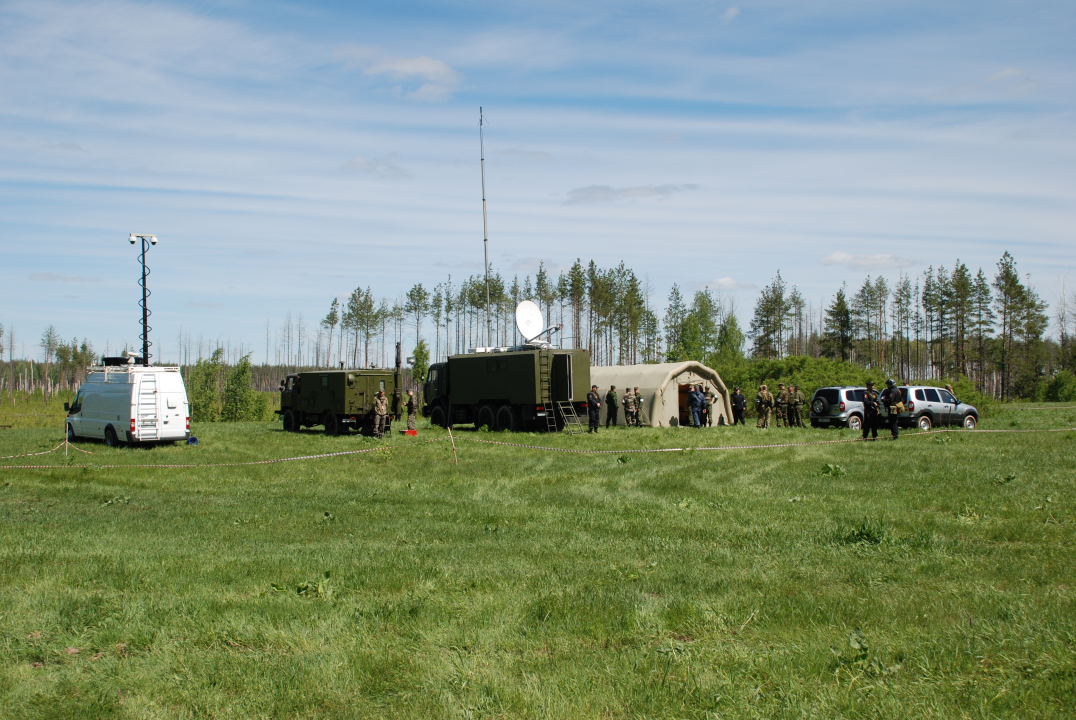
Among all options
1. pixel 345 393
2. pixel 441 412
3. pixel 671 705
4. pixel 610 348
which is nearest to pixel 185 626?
pixel 671 705

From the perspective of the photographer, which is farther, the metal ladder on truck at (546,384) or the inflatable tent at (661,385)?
the inflatable tent at (661,385)

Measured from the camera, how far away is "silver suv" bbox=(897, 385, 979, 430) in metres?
27.8

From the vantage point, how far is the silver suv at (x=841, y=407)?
28.0 metres

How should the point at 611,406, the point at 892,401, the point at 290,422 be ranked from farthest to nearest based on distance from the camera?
the point at 290,422 < the point at 611,406 < the point at 892,401

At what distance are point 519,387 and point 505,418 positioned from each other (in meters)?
1.37

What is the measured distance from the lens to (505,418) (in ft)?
90.0

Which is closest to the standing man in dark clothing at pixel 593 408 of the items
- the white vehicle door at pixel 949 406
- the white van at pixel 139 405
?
the white van at pixel 139 405

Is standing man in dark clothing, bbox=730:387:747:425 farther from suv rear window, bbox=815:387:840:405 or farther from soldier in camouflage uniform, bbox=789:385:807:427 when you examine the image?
suv rear window, bbox=815:387:840:405

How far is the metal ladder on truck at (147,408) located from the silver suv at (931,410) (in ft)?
79.7

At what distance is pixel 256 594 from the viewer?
21.6ft

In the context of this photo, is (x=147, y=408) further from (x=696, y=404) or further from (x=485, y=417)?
(x=696, y=404)

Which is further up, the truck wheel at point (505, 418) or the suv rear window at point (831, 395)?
the suv rear window at point (831, 395)

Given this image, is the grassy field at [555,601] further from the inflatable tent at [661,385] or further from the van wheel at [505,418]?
the inflatable tent at [661,385]

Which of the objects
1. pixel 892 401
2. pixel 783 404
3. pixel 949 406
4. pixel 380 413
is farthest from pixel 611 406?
pixel 949 406
